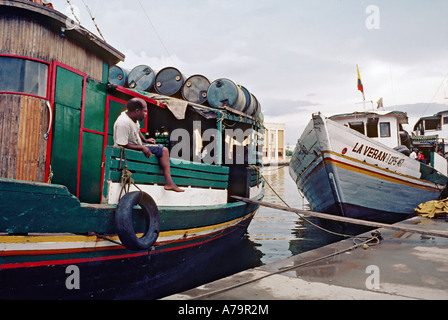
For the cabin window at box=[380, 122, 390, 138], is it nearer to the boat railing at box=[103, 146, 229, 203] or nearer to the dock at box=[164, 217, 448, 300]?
the dock at box=[164, 217, 448, 300]

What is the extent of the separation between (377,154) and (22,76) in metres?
8.00

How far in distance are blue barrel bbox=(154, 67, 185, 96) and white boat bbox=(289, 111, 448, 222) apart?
362 cm

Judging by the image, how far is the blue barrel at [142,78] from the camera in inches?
331

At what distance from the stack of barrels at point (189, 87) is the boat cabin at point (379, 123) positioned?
439 centimetres

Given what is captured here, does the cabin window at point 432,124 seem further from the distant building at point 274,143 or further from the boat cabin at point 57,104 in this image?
the distant building at point 274,143

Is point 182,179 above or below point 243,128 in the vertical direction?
below

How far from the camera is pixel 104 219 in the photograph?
3.63 m

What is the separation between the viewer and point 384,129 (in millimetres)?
11156

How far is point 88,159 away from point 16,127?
112 centimetres

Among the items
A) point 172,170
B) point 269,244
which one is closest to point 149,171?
point 172,170

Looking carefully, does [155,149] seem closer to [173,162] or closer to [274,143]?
[173,162]

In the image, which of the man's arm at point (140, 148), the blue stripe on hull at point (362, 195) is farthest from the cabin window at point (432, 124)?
the man's arm at point (140, 148)
